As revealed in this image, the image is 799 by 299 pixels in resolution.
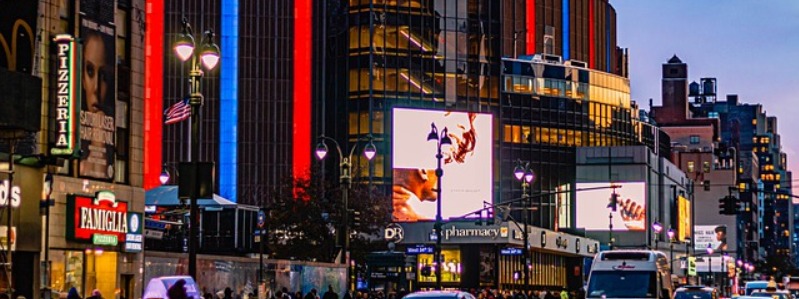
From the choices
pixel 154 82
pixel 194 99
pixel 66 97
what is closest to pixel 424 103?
pixel 154 82

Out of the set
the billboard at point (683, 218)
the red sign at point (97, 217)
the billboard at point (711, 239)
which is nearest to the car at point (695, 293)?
the red sign at point (97, 217)

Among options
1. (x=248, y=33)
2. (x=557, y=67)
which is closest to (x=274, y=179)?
(x=248, y=33)

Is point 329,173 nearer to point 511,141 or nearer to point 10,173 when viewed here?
point 511,141

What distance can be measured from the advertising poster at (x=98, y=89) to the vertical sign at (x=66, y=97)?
3.15 meters

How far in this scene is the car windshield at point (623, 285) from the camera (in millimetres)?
46656

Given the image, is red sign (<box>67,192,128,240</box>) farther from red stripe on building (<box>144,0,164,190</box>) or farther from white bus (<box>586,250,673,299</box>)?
red stripe on building (<box>144,0,164,190</box>)

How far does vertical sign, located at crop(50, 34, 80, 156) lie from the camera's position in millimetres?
42844

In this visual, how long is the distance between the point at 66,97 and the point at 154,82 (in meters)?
76.0

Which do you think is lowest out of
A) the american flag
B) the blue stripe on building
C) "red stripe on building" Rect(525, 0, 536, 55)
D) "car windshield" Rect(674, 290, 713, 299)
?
"car windshield" Rect(674, 290, 713, 299)

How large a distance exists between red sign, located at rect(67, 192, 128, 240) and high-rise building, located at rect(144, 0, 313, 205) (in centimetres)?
6815

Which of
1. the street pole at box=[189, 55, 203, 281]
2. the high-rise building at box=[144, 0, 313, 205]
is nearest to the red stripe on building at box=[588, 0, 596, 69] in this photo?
the high-rise building at box=[144, 0, 313, 205]

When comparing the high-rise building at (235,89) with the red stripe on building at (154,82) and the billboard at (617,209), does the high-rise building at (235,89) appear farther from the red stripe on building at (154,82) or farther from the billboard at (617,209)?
the billboard at (617,209)

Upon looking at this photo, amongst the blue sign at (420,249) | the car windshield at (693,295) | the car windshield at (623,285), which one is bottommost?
the car windshield at (693,295)

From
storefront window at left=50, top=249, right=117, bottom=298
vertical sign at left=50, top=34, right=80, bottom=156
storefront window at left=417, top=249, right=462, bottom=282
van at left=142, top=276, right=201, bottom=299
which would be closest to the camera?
van at left=142, top=276, right=201, bottom=299
